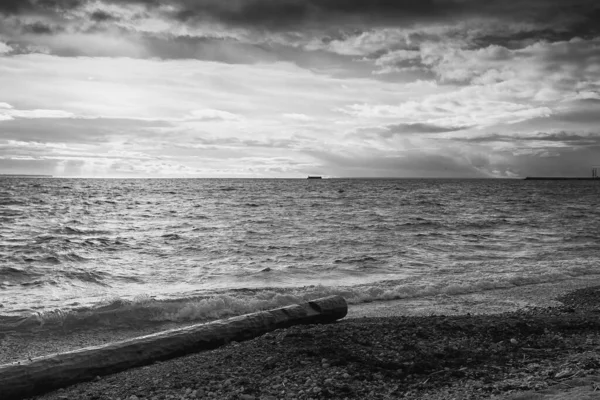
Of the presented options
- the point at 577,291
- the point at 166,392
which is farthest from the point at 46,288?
the point at 577,291

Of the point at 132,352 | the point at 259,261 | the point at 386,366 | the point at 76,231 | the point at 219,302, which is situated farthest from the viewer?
the point at 76,231

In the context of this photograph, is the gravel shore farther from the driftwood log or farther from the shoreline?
the shoreline

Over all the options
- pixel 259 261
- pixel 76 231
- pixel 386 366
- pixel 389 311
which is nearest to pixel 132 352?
pixel 386 366

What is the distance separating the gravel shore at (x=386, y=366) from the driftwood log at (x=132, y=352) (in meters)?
0.17

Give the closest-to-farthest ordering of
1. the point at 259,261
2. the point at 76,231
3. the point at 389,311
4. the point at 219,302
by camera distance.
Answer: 1. the point at 389,311
2. the point at 219,302
3. the point at 259,261
4. the point at 76,231

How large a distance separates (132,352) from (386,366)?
3.29m

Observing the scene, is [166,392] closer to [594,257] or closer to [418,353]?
[418,353]

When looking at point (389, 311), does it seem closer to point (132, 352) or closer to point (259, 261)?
point (132, 352)

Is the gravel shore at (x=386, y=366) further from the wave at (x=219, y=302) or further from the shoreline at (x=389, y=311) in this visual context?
the wave at (x=219, y=302)

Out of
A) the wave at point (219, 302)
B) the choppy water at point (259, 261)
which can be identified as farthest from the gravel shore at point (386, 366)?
the choppy water at point (259, 261)

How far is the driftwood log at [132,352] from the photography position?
557cm

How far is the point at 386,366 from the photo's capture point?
5.57m

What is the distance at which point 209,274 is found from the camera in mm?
14328

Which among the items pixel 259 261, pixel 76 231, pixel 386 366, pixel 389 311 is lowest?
pixel 389 311
